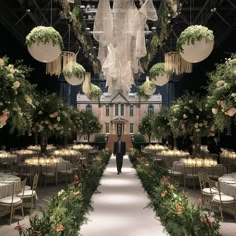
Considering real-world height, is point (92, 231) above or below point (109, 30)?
below

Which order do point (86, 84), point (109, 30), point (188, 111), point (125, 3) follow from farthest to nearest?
point (86, 84) < point (188, 111) < point (109, 30) < point (125, 3)

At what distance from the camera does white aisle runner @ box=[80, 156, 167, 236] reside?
6211 mm

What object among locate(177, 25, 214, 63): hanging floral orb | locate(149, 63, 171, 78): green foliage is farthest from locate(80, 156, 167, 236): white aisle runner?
locate(149, 63, 171, 78): green foliage

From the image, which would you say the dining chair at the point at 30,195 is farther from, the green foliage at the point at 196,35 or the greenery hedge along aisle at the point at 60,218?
the green foliage at the point at 196,35

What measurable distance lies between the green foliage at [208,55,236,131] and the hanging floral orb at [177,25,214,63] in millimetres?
422

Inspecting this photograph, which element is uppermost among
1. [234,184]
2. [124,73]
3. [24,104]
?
[124,73]

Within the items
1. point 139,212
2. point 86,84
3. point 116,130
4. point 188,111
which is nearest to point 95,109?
point 116,130

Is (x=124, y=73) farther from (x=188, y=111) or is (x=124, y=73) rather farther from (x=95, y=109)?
(x=95, y=109)

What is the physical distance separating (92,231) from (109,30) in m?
3.05

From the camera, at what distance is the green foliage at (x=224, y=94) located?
655cm

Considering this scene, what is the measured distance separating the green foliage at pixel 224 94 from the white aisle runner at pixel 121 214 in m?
2.06

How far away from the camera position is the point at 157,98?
45281 mm

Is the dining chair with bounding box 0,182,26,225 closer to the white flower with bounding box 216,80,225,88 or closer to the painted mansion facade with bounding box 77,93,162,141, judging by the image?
the white flower with bounding box 216,80,225,88

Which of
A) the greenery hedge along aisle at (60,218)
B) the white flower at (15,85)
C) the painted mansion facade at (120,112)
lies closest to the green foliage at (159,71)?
the greenery hedge along aisle at (60,218)
